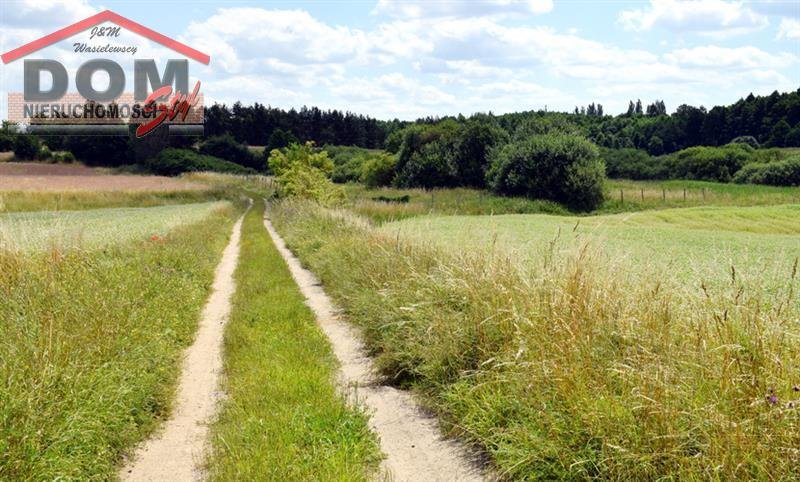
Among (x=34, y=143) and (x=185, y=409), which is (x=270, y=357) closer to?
(x=185, y=409)

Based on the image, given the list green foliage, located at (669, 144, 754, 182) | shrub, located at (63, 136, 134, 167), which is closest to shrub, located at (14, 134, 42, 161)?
shrub, located at (63, 136, 134, 167)

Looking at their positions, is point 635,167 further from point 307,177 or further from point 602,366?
point 602,366

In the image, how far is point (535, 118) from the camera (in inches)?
2625

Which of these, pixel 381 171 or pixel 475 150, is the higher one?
pixel 475 150

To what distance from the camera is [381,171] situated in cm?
7994

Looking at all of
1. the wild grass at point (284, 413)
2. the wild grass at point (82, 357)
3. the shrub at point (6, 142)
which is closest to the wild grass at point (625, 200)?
the wild grass at point (82, 357)

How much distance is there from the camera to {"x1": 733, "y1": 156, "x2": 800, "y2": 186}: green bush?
6325cm

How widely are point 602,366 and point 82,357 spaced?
16.4 feet

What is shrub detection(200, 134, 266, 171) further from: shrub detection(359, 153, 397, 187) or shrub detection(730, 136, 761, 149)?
shrub detection(730, 136, 761, 149)

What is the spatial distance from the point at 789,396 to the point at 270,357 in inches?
232

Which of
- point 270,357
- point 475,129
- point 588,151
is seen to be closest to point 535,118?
point 475,129

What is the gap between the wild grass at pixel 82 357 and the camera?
15.8ft

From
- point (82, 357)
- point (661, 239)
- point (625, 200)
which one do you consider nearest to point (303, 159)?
point (625, 200)

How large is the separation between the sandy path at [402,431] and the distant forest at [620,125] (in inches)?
2953
